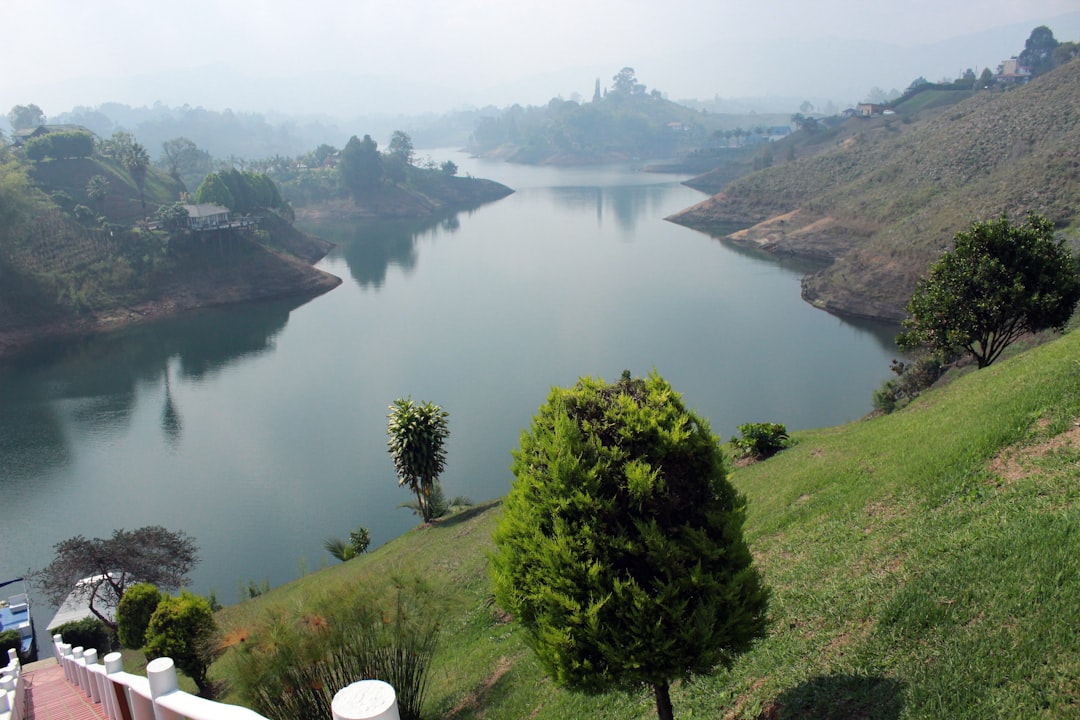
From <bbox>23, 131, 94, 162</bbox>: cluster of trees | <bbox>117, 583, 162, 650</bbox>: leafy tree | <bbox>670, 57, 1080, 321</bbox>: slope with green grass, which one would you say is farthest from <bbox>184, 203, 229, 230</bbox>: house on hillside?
<bbox>117, 583, 162, 650</bbox>: leafy tree

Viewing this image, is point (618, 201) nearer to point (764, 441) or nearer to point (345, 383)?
point (345, 383)

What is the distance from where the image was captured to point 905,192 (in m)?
77.6

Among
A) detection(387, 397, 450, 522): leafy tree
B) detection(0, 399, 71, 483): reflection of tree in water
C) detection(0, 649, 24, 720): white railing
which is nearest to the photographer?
detection(0, 649, 24, 720): white railing

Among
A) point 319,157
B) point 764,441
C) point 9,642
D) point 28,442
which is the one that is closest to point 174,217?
point 28,442

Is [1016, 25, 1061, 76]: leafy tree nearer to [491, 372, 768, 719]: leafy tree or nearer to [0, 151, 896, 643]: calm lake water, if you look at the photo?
[0, 151, 896, 643]: calm lake water

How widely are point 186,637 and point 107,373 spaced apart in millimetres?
44360

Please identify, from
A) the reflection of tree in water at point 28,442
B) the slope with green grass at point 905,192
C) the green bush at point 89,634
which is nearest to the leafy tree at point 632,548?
the green bush at point 89,634

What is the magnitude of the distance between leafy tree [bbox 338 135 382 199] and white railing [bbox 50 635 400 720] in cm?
12991

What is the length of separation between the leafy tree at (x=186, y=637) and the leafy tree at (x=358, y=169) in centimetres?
11875

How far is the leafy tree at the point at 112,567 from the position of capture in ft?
75.7

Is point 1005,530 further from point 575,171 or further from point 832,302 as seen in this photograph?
point 575,171

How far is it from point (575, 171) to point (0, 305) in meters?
152

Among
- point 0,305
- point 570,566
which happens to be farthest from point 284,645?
point 0,305

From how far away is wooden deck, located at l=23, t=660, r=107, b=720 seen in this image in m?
8.41
